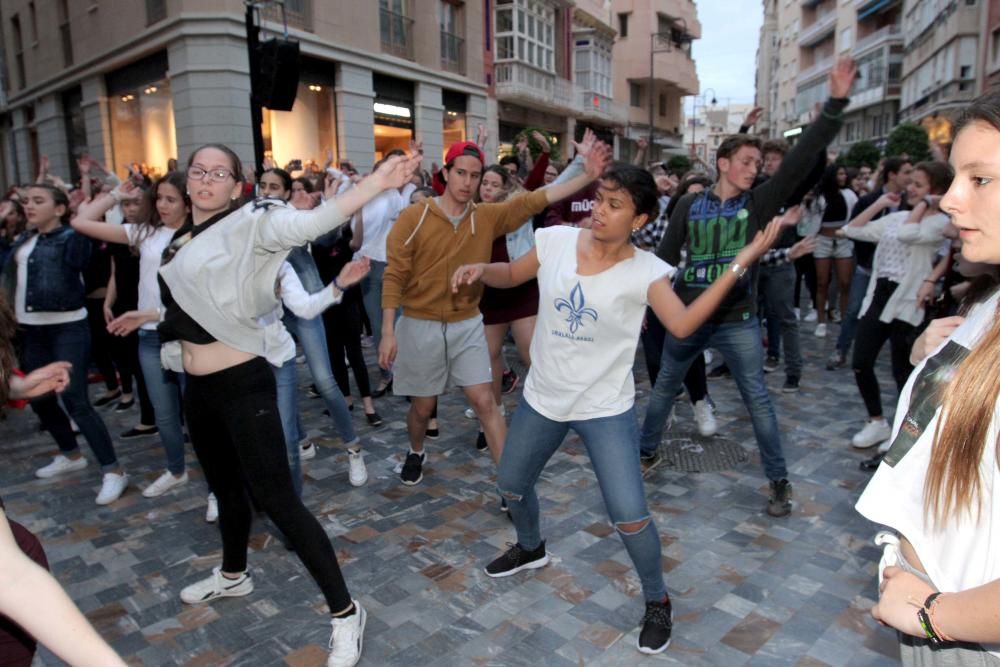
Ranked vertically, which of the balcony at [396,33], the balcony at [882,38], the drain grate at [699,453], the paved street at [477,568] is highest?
the balcony at [882,38]

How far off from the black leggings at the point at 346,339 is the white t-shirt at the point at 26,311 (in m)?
1.92

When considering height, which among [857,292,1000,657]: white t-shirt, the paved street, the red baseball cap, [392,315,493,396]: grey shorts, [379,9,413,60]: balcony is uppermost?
[379,9,413,60]: balcony

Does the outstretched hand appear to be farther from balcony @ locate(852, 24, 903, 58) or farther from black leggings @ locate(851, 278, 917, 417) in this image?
balcony @ locate(852, 24, 903, 58)

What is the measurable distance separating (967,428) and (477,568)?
2.75 m

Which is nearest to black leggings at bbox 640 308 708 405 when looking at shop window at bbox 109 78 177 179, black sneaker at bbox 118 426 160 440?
black sneaker at bbox 118 426 160 440

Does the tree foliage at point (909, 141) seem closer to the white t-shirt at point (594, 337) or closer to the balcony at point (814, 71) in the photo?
the balcony at point (814, 71)

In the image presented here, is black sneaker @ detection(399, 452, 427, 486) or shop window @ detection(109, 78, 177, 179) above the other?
shop window @ detection(109, 78, 177, 179)

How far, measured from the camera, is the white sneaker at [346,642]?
2762mm

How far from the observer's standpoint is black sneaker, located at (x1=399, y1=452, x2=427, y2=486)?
15.3ft

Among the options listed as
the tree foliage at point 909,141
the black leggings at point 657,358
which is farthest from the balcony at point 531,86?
the black leggings at point 657,358

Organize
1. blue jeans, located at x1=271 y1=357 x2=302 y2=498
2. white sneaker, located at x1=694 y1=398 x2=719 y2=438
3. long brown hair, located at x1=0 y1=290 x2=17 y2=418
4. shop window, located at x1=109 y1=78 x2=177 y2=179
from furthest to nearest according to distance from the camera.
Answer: shop window, located at x1=109 y1=78 x2=177 y2=179 < white sneaker, located at x1=694 y1=398 x2=719 y2=438 < blue jeans, located at x1=271 y1=357 x2=302 y2=498 < long brown hair, located at x1=0 y1=290 x2=17 y2=418

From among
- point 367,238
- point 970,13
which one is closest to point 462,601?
point 367,238

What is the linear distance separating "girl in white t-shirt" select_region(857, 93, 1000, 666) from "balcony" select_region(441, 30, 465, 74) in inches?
832

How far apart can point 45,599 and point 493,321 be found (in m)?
4.07
